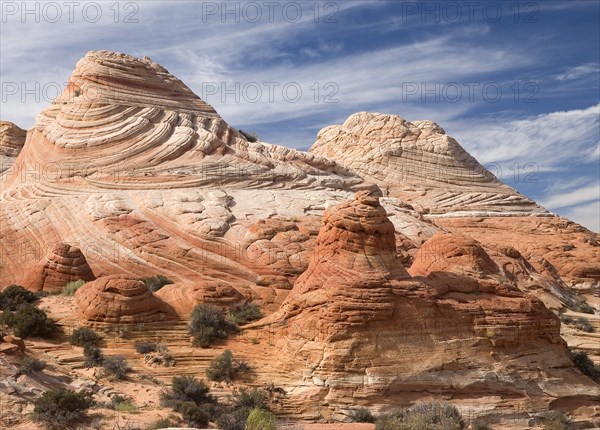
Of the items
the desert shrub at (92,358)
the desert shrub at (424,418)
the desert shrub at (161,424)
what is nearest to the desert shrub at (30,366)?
the desert shrub at (92,358)

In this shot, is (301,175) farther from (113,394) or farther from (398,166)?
(398,166)

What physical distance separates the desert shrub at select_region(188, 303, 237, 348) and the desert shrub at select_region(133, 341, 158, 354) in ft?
3.75

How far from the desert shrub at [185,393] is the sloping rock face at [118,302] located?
366 cm

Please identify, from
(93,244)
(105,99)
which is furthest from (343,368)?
(105,99)

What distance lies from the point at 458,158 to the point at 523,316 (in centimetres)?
3987

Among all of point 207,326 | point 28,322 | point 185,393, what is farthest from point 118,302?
point 185,393

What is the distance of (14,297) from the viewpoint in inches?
898

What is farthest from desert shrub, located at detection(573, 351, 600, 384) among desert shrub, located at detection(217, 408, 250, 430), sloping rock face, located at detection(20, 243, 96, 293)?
sloping rock face, located at detection(20, 243, 96, 293)

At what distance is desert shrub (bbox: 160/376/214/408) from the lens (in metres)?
17.4

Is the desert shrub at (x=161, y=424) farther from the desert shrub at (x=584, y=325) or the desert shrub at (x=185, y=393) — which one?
the desert shrub at (x=584, y=325)

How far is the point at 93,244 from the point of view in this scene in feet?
91.9

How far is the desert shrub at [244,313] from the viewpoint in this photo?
74.4 ft

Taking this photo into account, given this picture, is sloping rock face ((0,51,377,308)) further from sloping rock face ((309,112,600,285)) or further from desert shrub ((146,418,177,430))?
sloping rock face ((309,112,600,285))

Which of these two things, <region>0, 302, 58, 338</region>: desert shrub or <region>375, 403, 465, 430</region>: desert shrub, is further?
<region>0, 302, 58, 338</region>: desert shrub
